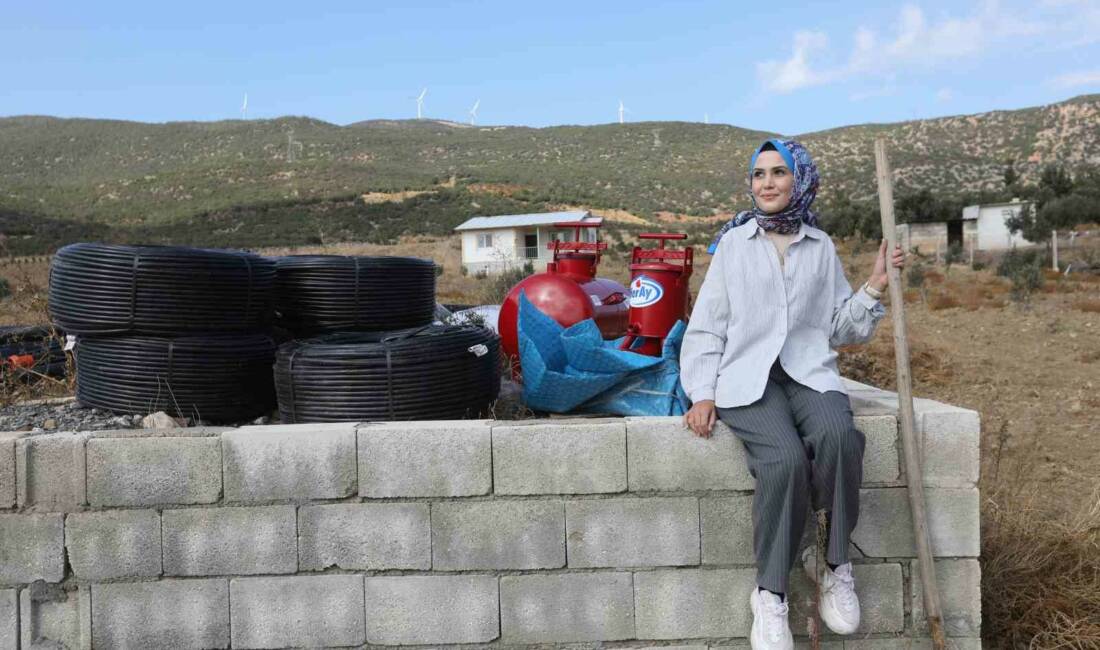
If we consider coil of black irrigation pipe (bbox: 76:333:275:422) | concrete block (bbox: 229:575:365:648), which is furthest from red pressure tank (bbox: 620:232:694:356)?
coil of black irrigation pipe (bbox: 76:333:275:422)

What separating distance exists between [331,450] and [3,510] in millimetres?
1349

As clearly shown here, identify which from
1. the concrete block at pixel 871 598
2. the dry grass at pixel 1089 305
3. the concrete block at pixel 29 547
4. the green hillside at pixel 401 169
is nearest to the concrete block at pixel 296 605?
the concrete block at pixel 29 547

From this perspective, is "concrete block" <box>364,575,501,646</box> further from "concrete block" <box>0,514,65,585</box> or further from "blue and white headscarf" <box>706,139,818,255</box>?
"blue and white headscarf" <box>706,139,818,255</box>

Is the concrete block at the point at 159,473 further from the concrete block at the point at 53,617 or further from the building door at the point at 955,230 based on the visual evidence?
the building door at the point at 955,230

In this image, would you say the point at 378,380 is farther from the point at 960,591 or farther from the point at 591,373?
the point at 960,591

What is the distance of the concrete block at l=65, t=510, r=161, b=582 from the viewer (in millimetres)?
3566

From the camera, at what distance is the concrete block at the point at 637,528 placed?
3564 millimetres

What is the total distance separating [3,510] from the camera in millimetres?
3570

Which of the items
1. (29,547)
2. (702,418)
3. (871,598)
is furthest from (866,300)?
(29,547)

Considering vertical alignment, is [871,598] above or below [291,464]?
below

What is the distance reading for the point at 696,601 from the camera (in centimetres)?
358

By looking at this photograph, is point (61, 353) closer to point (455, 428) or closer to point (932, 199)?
point (455, 428)

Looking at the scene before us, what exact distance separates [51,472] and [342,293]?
5.67ft

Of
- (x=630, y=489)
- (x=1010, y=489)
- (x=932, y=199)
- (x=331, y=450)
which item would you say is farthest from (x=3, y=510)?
(x=932, y=199)
